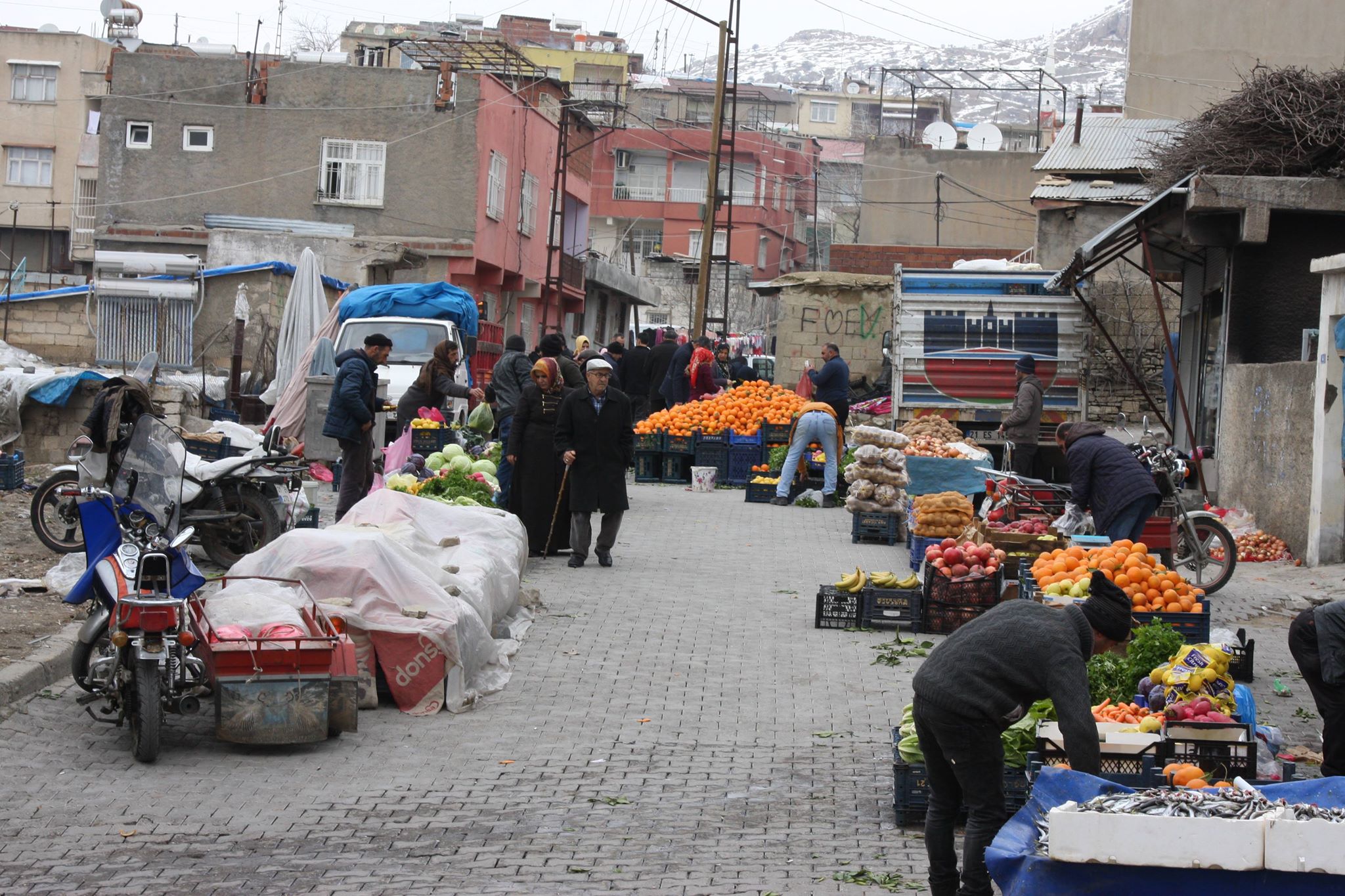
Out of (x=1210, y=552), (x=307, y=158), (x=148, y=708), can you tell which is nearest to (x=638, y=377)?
(x=307, y=158)

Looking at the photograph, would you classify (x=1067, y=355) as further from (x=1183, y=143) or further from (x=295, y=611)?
(x=295, y=611)

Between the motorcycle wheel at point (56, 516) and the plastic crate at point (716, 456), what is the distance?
1031cm

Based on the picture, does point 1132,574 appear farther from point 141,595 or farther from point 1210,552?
point 141,595

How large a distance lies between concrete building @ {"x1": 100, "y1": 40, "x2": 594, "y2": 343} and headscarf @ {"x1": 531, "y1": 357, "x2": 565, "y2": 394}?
68.2 ft

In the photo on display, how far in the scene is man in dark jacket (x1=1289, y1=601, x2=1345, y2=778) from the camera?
6.39 meters

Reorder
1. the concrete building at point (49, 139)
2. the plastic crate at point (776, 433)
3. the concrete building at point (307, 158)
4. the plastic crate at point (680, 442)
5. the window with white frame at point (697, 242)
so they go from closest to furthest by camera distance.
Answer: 1. the plastic crate at point (776, 433)
2. the plastic crate at point (680, 442)
3. the concrete building at point (307, 158)
4. the concrete building at point (49, 139)
5. the window with white frame at point (697, 242)

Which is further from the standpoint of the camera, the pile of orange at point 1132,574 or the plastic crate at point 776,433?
the plastic crate at point 776,433

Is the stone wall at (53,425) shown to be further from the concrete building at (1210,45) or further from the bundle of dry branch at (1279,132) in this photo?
the concrete building at (1210,45)

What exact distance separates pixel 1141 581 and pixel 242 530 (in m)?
7.38

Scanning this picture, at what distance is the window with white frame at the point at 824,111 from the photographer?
128 metres

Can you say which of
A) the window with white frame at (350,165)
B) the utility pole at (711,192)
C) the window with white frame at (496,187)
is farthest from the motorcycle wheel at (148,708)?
the window with white frame at (496,187)

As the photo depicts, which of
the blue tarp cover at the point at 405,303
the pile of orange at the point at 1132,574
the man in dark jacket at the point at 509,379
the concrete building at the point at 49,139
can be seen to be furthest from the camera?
the concrete building at the point at 49,139

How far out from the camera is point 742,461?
69.1 feet

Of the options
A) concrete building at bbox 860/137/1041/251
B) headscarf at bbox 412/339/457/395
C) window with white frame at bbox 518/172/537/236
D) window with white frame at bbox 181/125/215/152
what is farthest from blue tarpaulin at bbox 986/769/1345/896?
concrete building at bbox 860/137/1041/251
